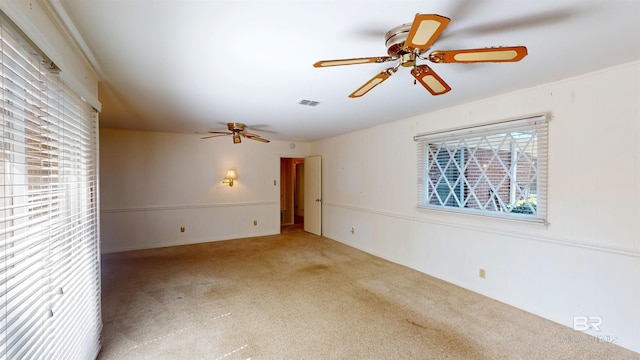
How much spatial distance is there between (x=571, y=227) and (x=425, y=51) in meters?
2.24

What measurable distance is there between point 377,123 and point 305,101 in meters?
1.72

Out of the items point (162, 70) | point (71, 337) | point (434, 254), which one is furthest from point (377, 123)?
point (71, 337)

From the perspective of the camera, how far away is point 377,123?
4.47m

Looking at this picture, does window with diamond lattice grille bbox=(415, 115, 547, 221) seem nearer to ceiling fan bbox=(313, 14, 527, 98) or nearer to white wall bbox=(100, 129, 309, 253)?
ceiling fan bbox=(313, 14, 527, 98)

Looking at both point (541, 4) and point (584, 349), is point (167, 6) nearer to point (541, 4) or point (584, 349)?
point (541, 4)

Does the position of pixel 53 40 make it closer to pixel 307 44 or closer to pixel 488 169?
pixel 307 44

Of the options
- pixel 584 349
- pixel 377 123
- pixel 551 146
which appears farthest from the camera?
pixel 377 123

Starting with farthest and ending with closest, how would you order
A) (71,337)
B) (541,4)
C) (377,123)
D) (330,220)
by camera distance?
(330,220)
(377,123)
(71,337)
(541,4)

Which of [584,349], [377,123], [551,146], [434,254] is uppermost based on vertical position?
[377,123]

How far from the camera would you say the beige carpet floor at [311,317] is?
215cm

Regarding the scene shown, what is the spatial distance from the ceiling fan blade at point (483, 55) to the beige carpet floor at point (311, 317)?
6.89 feet

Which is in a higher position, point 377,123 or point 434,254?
point 377,123

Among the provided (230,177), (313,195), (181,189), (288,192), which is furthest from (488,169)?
(288,192)

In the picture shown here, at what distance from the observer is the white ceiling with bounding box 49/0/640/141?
147 cm
